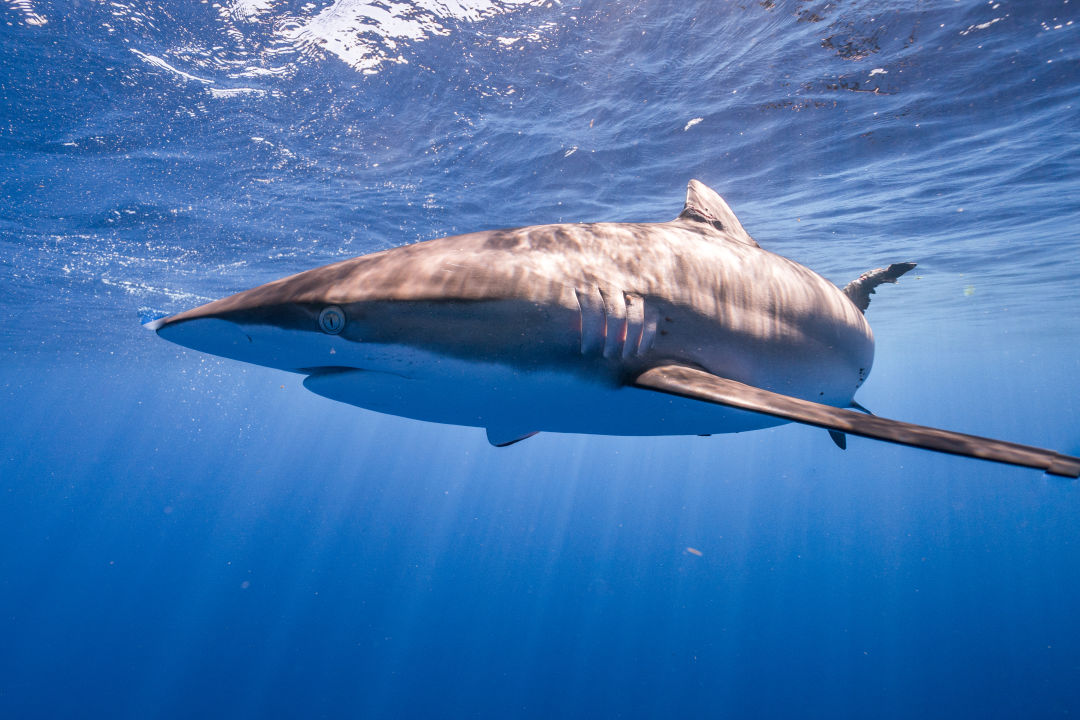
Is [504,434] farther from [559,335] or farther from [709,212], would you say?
[709,212]

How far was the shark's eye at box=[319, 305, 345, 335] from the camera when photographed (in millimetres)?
1794

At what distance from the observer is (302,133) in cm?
970

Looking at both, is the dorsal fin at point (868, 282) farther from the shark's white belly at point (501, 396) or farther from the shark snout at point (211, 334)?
the shark snout at point (211, 334)

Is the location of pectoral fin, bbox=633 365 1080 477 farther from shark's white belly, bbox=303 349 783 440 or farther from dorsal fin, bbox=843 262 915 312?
dorsal fin, bbox=843 262 915 312

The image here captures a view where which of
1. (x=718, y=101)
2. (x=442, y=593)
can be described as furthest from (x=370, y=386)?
(x=442, y=593)

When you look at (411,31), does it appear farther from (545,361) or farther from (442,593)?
(442,593)

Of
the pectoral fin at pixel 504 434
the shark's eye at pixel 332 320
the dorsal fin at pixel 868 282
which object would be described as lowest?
the pectoral fin at pixel 504 434

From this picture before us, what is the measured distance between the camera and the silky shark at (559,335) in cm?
176

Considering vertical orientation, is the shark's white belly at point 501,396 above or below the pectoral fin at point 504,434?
above

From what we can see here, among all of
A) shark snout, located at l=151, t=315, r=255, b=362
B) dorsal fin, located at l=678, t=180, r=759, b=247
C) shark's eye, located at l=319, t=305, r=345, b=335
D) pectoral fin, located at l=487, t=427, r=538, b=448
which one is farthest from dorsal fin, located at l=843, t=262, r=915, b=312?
shark snout, located at l=151, t=315, r=255, b=362

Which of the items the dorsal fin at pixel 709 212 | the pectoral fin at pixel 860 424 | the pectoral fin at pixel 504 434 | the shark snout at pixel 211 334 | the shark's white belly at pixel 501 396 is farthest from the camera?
the dorsal fin at pixel 709 212

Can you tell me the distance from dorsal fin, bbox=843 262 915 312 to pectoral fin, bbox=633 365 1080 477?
11.6 ft

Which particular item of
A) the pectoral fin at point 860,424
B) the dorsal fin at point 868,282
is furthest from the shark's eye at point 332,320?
the dorsal fin at point 868,282

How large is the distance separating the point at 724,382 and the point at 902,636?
31.5 metres
